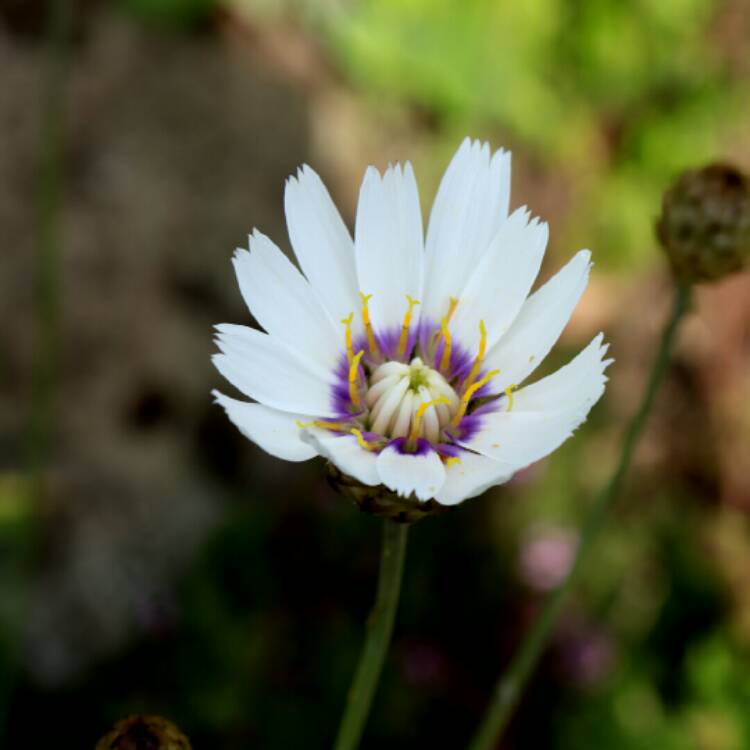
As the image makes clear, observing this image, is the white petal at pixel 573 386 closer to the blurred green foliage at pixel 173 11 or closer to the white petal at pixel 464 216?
the white petal at pixel 464 216

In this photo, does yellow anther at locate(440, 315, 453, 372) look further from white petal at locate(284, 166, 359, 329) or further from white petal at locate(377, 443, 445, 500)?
white petal at locate(377, 443, 445, 500)

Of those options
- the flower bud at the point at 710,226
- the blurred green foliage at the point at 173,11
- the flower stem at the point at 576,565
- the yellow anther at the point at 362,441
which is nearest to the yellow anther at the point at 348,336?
the yellow anther at the point at 362,441

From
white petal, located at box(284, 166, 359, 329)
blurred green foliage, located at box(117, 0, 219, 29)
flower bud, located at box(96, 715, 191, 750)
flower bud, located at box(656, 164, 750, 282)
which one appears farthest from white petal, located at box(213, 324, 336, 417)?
blurred green foliage, located at box(117, 0, 219, 29)

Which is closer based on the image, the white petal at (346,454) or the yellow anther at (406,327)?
the white petal at (346,454)

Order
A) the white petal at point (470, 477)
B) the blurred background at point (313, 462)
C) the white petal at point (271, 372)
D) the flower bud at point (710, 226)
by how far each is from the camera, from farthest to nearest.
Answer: the blurred background at point (313, 462) < the flower bud at point (710, 226) < the white petal at point (271, 372) < the white petal at point (470, 477)

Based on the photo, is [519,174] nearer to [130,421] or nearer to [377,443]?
[130,421]

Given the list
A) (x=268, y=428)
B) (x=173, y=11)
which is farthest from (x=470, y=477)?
(x=173, y=11)

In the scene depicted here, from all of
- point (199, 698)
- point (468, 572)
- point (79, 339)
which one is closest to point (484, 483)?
point (199, 698)
